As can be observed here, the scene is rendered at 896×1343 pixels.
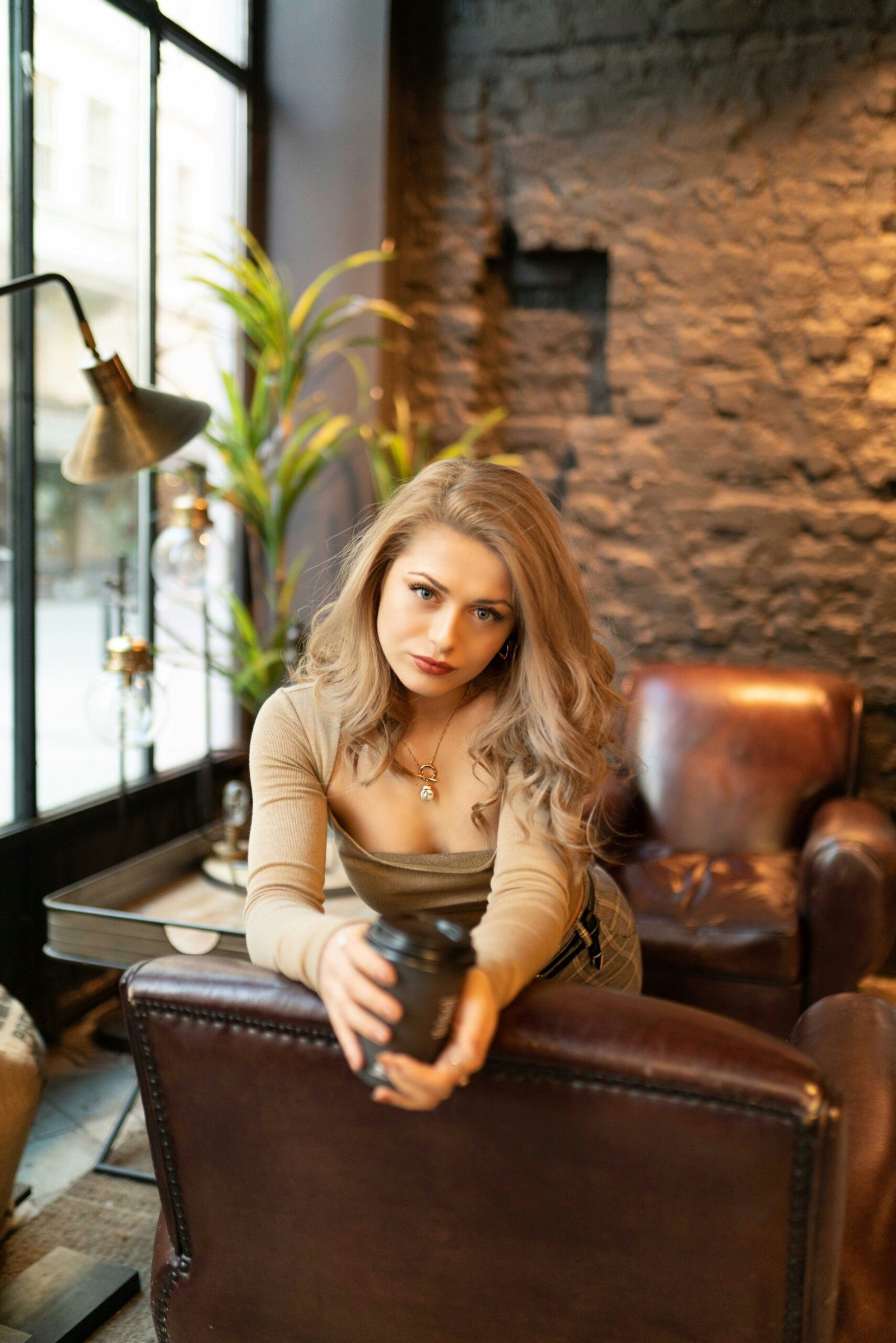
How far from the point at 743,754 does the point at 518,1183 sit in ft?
7.80

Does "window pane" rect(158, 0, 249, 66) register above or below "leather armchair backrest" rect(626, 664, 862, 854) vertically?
above

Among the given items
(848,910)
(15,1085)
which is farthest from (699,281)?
(15,1085)

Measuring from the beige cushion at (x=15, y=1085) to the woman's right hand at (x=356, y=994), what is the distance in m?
1.11

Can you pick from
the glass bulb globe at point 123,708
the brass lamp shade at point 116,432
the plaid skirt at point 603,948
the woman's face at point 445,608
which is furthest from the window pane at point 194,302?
the woman's face at point 445,608

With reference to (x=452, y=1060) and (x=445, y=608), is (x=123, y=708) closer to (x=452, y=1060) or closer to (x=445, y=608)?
(x=445, y=608)

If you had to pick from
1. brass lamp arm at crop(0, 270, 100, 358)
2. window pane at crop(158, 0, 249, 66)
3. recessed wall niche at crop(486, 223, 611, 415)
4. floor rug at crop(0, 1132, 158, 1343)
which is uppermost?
window pane at crop(158, 0, 249, 66)

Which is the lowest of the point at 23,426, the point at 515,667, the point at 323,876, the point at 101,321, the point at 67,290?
the point at 323,876

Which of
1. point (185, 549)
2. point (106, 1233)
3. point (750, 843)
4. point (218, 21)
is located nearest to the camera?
point (106, 1233)

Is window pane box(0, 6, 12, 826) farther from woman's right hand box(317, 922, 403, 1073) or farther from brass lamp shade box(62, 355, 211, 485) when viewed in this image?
woman's right hand box(317, 922, 403, 1073)

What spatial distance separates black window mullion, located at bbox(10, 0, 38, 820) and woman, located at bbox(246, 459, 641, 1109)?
1372 mm

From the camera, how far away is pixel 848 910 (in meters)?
2.48

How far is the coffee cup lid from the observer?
0.79 m

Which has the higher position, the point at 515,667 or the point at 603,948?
the point at 515,667

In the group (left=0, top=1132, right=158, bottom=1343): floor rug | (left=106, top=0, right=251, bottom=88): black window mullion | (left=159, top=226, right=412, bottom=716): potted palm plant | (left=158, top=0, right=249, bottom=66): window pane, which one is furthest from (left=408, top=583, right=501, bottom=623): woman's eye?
(left=158, top=0, right=249, bottom=66): window pane
